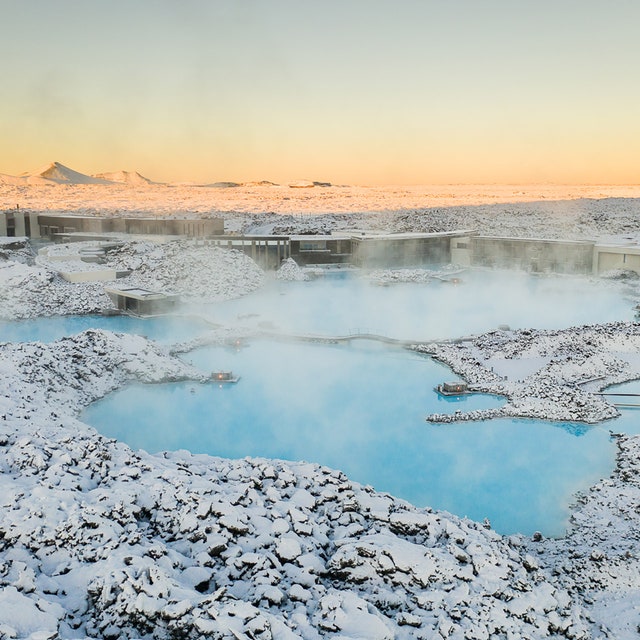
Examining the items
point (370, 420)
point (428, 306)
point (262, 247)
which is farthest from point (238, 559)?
point (262, 247)

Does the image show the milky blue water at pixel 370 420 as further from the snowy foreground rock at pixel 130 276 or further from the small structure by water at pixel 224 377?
the snowy foreground rock at pixel 130 276

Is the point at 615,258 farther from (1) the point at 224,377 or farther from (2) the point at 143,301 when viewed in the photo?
(1) the point at 224,377

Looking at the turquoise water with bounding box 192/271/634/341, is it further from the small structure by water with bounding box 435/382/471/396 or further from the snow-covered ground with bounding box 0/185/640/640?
the snow-covered ground with bounding box 0/185/640/640

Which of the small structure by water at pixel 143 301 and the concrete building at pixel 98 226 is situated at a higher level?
the concrete building at pixel 98 226

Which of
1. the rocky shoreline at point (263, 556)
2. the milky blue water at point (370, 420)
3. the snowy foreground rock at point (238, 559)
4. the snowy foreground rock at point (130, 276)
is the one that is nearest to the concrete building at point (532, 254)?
the milky blue water at point (370, 420)

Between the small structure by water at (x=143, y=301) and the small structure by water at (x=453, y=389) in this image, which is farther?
the small structure by water at (x=143, y=301)

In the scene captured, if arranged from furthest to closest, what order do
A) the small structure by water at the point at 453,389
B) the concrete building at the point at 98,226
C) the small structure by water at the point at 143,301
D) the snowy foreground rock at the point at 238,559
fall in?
the concrete building at the point at 98,226
the small structure by water at the point at 143,301
the small structure by water at the point at 453,389
the snowy foreground rock at the point at 238,559
